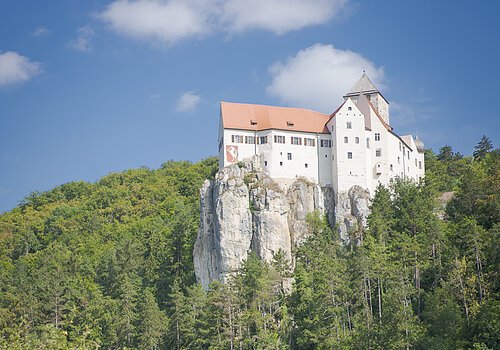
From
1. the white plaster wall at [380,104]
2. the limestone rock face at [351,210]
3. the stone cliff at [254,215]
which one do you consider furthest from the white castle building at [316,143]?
the white plaster wall at [380,104]

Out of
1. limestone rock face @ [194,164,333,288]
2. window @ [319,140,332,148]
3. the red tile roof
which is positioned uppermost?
the red tile roof

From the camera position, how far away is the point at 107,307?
70438mm

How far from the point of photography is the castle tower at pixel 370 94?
82.2 metres

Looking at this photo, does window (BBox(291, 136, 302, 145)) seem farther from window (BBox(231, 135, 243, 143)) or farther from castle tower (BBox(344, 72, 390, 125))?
castle tower (BBox(344, 72, 390, 125))

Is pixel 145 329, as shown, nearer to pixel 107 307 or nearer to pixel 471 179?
pixel 107 307

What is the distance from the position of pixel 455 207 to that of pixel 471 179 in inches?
137

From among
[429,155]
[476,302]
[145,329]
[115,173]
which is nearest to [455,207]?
[476,302]

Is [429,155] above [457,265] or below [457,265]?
above

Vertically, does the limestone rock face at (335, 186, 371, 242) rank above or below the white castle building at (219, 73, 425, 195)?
below

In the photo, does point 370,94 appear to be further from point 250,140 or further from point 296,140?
point 250,140

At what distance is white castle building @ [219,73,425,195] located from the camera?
7369 cm

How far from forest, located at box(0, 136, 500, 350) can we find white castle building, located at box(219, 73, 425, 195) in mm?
3528

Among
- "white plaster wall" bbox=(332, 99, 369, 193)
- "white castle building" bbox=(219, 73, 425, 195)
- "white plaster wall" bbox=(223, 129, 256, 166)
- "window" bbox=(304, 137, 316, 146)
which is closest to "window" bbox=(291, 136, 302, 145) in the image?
"white castle building" bbox=(219, 73, 425, 195)

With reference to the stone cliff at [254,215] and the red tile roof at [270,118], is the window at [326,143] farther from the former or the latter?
the stone cliff at [254,215]
